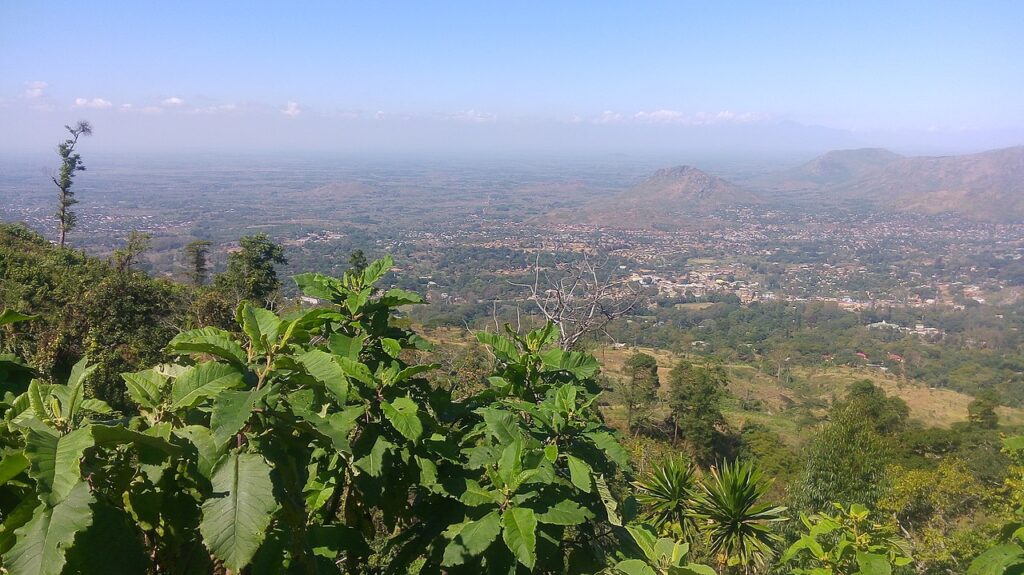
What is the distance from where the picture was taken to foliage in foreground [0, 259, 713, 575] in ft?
3.58

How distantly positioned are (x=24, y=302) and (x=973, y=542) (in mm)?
20068

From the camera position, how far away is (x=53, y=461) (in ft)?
3.23

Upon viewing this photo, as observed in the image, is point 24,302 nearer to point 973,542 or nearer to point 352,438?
point 352,438

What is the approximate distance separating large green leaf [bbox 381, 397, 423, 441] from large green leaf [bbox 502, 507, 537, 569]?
15.6 inches

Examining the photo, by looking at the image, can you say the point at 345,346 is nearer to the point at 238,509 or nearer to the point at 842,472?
the point at 238,509

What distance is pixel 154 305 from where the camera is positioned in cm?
1473

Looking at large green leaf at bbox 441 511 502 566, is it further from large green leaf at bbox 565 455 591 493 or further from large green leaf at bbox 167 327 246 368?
large green leaf at bbox 167 327 246 368

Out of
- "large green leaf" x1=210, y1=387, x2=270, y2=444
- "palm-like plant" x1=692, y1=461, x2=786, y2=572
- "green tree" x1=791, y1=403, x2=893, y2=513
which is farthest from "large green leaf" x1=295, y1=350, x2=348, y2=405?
"green tree" x1=791, y1=403, x2=893, y2=513

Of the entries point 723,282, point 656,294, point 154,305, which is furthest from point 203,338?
point 723,282

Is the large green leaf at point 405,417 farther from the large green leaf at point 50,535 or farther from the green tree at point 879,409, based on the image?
the green tree at point 879,409

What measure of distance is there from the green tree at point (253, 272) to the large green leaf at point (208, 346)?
18.4 m

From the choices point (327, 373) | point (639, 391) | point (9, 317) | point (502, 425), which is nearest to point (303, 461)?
point (327, 373)

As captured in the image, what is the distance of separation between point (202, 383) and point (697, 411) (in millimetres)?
28264

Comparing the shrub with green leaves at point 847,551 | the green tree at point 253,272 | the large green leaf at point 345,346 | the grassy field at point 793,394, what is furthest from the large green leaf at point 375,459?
the grassy field at point 793,394
